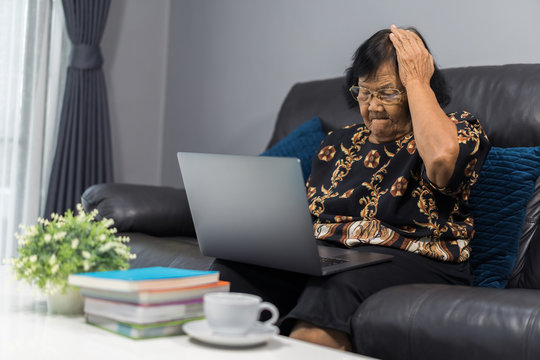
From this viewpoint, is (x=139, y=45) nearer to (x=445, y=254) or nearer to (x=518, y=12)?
(x=518, y=12)

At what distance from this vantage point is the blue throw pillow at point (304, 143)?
2184 mm

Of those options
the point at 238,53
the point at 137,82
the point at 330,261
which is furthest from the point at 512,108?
the point at 137,82

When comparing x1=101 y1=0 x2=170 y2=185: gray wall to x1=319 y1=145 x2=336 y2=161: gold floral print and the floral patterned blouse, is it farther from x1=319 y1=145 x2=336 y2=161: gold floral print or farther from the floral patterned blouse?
the floral patterned blouse

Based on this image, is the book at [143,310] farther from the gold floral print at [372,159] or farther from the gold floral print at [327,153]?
the gold floral print at [327,153]

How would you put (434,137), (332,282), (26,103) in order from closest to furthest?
(332,282) → (434,137) → (26,103)

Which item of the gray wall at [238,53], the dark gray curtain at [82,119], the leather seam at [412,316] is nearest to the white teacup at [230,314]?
the leather seam at [412,316]

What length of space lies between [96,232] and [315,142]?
3.94 ft

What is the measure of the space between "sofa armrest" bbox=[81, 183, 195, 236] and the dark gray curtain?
3.28 ft

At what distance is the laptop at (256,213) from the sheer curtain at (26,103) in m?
1.98

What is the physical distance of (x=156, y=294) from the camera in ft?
3.06

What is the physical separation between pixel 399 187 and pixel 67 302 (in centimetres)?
84

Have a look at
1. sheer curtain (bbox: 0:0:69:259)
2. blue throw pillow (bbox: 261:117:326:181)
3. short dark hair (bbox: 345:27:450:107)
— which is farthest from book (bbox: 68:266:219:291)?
sheer curtain (bbox: 0:0:69:259)

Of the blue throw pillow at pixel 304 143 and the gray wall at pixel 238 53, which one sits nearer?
the blue throw pillow at pixel 304 143

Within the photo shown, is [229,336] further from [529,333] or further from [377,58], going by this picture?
[377,58]
